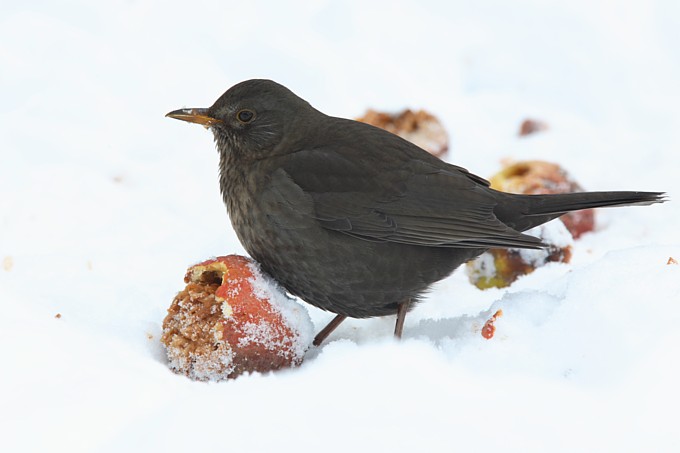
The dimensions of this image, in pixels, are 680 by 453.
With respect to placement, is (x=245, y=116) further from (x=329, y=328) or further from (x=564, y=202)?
(x=564, y=202)

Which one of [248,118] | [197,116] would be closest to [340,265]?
[248,118]

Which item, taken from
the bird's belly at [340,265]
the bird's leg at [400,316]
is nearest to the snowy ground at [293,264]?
the bird's leg at [400,316]

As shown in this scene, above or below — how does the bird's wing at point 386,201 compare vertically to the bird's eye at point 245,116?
below

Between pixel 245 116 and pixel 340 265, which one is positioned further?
pixel 245 116

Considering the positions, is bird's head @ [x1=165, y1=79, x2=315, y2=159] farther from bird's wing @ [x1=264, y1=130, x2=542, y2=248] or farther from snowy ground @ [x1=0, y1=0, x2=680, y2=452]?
snowy ground @ [x1=0, y1=0, x2=680, y2=452]

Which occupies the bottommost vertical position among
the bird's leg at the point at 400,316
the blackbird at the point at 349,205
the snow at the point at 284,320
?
the snow at the point at 284,320

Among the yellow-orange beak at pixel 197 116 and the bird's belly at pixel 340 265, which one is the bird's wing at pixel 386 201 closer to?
the bird's belly at pixel 340 265

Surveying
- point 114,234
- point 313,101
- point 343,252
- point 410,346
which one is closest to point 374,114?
point 313,101
